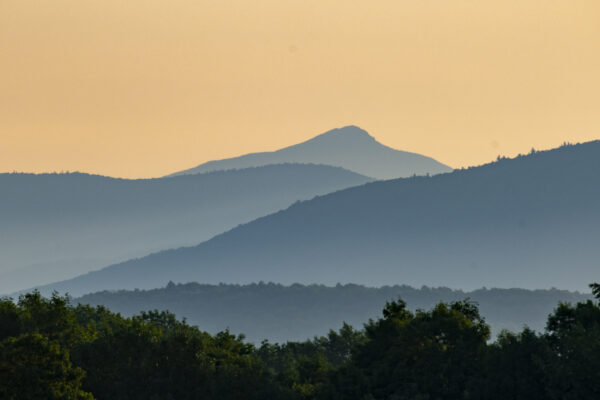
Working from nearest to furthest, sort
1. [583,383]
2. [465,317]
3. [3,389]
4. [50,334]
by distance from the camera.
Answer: [3,389]
[583,383]
[465,317]
[50,334]

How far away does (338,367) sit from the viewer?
310ft

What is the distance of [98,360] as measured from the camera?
96250 mm

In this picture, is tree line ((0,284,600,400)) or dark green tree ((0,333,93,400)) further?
tree line ((0,284,600,400))

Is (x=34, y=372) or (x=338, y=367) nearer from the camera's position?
(x=34, y=372)

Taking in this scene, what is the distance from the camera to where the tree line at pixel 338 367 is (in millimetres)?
76125

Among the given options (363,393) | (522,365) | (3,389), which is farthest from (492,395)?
(3,389)

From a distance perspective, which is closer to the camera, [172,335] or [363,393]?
[363,393]

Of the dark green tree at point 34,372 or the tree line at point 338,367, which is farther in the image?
the tree line at point 338,367

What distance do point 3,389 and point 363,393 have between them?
90.6 feet

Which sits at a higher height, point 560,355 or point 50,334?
point 50,334

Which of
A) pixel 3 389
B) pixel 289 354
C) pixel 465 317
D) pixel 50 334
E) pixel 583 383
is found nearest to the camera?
pixel 3 389

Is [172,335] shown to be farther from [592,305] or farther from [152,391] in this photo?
[592,305]

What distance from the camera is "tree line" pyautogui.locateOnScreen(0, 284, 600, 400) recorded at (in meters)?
76.1

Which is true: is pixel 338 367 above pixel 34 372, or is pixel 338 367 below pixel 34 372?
below
